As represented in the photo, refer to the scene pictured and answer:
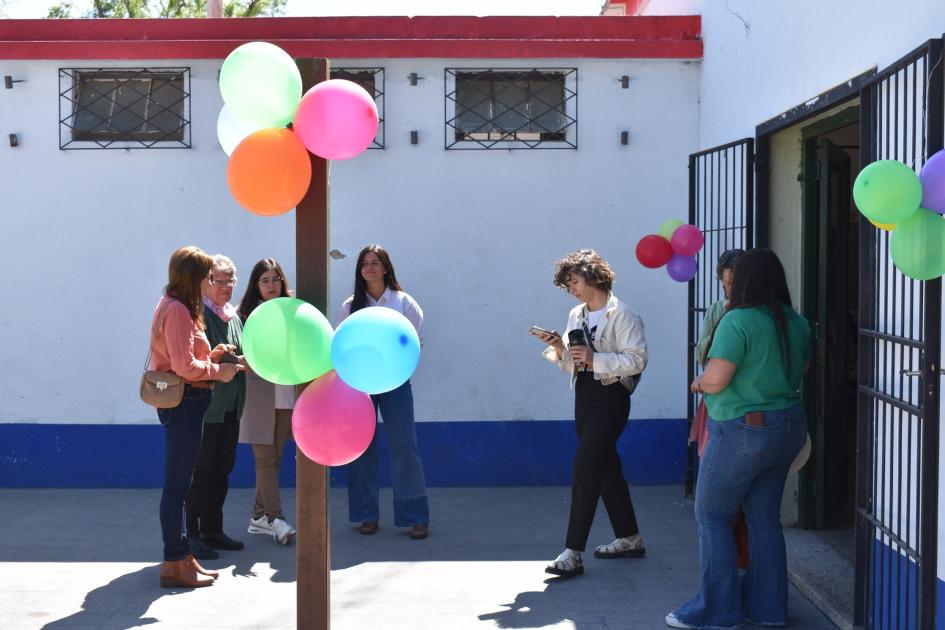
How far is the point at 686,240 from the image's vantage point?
244 inches

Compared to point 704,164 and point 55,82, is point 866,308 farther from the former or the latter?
point 55,82

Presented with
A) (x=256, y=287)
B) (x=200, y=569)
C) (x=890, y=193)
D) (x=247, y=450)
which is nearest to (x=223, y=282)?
(x=256, y=287)

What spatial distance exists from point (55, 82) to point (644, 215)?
4248 millimetres

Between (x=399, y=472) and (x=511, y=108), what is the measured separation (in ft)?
9.19

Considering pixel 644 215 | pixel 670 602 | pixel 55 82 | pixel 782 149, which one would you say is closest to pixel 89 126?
pixel 55 82

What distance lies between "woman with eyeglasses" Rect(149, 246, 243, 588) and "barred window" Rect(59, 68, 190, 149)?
2.62 m

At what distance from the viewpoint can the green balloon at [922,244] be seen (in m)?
3.45

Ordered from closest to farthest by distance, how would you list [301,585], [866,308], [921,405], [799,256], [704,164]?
[301,585], [921,405], [866,308], [799,256], [704,164]

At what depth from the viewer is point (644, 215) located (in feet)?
24.7

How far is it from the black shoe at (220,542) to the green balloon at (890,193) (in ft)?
13.1

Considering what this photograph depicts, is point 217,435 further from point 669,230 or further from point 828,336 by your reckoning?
point 828,336

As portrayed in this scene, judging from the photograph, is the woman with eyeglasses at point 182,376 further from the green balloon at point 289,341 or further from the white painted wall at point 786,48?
the white painted wall at point 786,48

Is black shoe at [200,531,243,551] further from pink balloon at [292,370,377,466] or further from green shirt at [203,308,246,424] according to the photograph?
pink balloon at [292,370,377,466]

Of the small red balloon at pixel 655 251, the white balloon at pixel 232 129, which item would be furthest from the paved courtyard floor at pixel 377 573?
the white balloon at pixel 232 129
